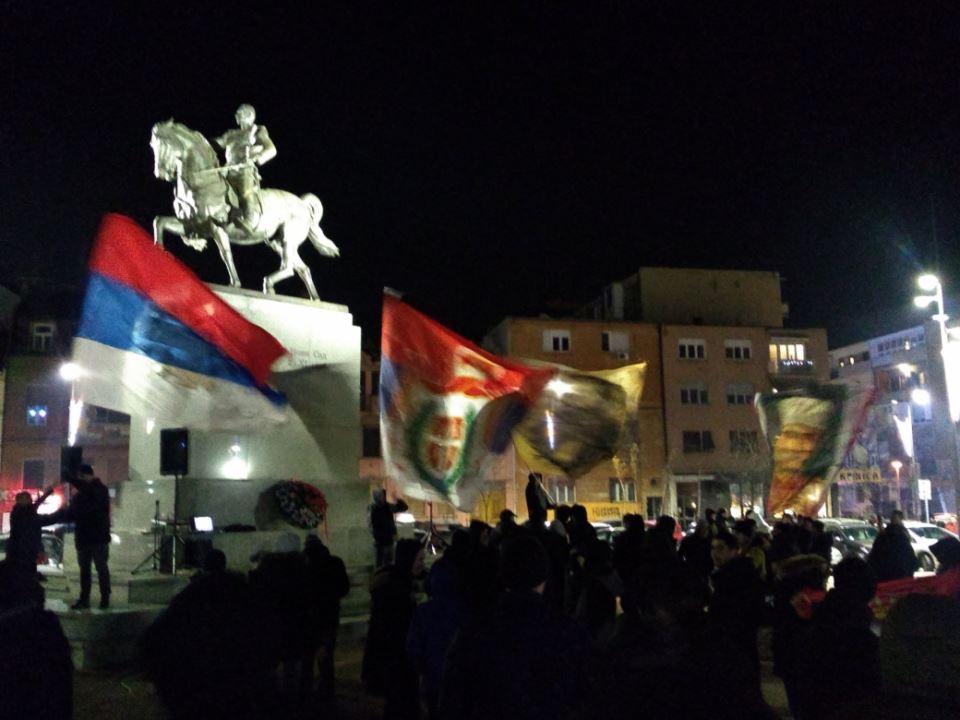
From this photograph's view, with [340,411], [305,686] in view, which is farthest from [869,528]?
[305,686]

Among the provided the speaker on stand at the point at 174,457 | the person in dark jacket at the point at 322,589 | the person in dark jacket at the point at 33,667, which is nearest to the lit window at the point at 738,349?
the speaker on stand at the point at 174,457

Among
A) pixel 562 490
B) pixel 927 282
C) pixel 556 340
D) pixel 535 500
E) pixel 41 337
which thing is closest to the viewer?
pixel 535 500

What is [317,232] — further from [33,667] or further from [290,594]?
[33,667]

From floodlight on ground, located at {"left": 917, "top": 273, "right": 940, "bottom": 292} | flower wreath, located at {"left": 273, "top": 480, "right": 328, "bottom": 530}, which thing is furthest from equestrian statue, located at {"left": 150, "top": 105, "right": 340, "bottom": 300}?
floodlight on ground, located at {"left": 917, "top": 273, "right": 940, "bottom": 292}

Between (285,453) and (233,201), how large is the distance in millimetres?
Result: 4225

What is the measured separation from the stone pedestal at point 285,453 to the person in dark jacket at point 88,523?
1948 millimetres

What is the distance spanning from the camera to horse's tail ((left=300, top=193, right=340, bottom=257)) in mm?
16328

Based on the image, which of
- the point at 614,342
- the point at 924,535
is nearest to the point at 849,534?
the point at 924,535

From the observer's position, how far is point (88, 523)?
1044 centimetres

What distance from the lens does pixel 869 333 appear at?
253 feet

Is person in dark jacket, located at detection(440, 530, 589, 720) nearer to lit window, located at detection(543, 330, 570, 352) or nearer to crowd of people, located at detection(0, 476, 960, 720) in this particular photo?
crowd of people, located at detection(0, 476, 960, 720)

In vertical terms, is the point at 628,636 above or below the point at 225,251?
below

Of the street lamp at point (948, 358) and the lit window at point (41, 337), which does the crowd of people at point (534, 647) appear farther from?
the lit window at point (41, 337)

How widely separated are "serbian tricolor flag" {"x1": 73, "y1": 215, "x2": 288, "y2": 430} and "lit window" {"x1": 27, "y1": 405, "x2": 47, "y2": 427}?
4148 cm
